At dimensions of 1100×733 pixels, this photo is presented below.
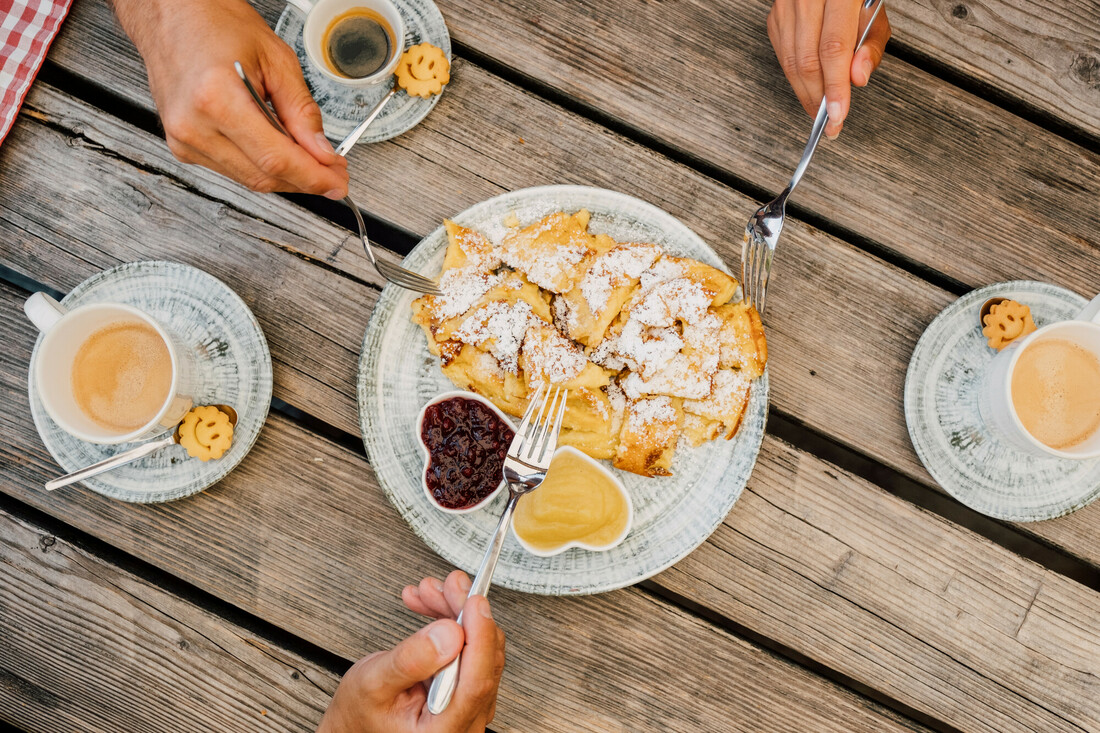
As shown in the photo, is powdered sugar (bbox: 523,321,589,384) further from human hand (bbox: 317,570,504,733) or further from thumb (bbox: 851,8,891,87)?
thumb (bbox: 851,8,891,87)

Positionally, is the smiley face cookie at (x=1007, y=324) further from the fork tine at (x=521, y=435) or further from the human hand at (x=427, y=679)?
the human hand at (x=427, y=679)

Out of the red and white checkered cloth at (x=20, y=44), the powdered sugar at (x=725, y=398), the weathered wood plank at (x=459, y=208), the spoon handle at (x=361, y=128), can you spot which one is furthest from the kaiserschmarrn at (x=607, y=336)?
the red and white checkered cloth at (x=20, y=44)

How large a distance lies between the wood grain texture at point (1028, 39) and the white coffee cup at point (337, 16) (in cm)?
131

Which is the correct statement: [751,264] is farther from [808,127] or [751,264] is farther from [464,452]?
[464,452]

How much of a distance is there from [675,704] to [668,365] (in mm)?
912

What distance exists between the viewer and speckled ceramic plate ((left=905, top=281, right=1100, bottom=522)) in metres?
1.67

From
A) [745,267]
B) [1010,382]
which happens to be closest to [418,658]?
[745,267]

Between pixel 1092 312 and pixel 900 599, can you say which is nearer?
pixel 1092 312

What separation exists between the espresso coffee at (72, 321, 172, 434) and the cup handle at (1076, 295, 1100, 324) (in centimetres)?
209

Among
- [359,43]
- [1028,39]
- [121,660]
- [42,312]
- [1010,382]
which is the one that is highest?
[1028,39]

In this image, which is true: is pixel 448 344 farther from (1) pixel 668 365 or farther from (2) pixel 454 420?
(1) pixel 668 365

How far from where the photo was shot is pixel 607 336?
1661mm

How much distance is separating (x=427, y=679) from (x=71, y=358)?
1075 mm

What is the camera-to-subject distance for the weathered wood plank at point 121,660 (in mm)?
1810
